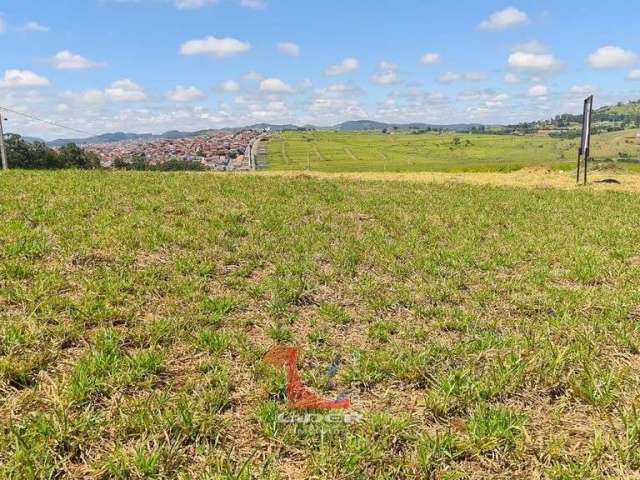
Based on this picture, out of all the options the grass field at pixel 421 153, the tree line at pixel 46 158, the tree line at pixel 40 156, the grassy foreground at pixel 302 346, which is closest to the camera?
the grassy foreground at pixel 302 346

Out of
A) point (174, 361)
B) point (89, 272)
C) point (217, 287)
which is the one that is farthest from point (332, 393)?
point (89, 272)

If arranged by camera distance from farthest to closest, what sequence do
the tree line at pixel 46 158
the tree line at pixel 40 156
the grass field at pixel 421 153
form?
1. the grass field at pixel 421 153
2. the tree line at pixel 40 156
3. the tree line at pixel 46 158

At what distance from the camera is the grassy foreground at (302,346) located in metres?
3.49

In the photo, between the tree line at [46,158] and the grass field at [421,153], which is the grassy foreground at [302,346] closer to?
the tree line at [46,158]

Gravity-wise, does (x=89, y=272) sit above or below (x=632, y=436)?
above

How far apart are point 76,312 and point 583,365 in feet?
19.7

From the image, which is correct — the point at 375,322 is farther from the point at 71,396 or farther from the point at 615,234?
the point at 615,234

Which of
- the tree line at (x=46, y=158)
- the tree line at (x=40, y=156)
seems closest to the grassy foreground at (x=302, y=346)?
the tree line at (x=46, y=158)

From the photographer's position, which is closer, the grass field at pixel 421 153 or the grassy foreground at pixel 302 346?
the grassy foreground at pixel 302 346

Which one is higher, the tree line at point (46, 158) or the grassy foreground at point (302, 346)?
the tree line at point (46, 158)

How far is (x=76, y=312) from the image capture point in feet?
17.9

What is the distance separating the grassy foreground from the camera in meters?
3.49

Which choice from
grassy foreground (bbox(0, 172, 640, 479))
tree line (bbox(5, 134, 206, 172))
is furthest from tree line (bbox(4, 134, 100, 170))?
grassy foreground (bbox(0, 172, 640, 479))

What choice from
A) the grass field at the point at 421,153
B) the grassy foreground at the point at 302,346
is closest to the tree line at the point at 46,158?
the grass field at the point at 421,153
